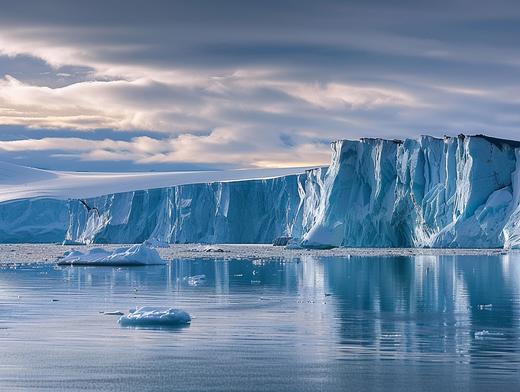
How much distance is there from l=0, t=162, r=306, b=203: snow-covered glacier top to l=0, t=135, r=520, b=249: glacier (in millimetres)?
1744

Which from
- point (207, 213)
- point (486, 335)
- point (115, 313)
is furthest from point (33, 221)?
point (486, 335)

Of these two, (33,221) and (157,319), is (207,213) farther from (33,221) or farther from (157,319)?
(157,319)

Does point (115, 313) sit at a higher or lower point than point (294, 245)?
lower

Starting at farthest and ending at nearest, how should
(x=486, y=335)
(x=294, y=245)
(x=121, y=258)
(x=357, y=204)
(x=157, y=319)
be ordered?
1. (x=294, y=245)
2. (x=357, y=204)
3. (x=121, y=258)
4. (x=157, y=319)
5. (x=486, y=335)

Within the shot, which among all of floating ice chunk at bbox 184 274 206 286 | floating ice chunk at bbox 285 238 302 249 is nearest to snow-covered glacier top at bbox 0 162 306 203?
floating ice chunk at bbox 285 238 302 249

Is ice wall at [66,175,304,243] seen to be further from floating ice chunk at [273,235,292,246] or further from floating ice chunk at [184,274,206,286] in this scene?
floating ice chunk at [184,274,206,286]

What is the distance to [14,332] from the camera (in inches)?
534

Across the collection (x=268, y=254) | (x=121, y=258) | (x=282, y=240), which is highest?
(x=282, y=240)

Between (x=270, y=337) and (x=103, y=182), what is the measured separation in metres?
74.3

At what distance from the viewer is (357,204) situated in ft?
182

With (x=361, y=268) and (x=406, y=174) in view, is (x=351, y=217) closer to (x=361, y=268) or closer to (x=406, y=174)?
(x=406, y=174)

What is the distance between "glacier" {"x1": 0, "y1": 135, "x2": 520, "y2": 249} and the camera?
156 feet

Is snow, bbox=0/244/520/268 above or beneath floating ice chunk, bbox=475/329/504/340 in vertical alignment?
above

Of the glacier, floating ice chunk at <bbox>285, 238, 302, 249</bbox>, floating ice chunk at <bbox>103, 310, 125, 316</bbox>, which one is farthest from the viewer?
floating ice chunk at <bbox>285, 238, 302, 249</bbox>
